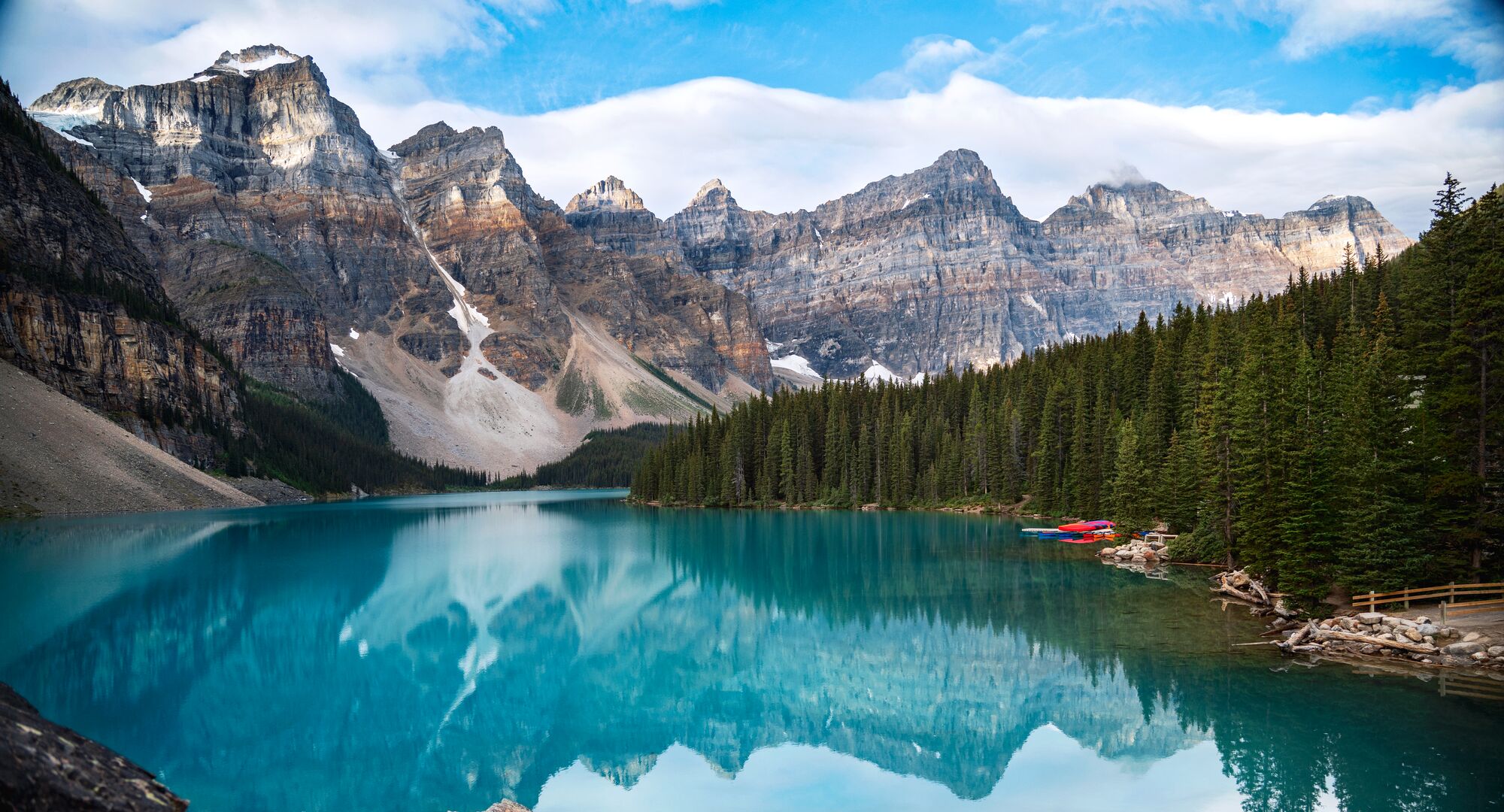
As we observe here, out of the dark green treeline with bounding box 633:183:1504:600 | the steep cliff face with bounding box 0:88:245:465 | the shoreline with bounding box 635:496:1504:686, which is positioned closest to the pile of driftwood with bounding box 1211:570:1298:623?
the shoreline with bounding box 635:496:1504:686

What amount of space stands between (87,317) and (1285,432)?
119 meters

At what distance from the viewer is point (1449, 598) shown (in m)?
24.2

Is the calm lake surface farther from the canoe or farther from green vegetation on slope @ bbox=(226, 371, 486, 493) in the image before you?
green vegetation on slope @ bbox=(226, 371, 486, 493)

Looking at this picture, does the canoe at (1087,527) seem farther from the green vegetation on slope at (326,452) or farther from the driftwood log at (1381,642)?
the green vegetation on slope at (326,452)

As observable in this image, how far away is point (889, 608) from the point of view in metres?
31.7

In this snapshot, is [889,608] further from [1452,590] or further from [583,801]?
[583,801]

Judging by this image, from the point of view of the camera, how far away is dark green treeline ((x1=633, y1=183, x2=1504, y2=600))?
25.1m

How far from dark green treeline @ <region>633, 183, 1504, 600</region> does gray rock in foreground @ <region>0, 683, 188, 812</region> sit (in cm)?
2902

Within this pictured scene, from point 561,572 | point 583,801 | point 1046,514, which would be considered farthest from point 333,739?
point 1046,514

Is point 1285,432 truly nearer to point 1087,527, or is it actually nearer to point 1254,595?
point 1254,595

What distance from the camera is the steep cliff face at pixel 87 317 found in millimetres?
92875

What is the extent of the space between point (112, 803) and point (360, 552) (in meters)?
48.1

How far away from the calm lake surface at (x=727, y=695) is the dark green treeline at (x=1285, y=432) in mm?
4340

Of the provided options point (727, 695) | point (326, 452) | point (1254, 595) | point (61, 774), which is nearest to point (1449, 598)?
point (1254, 595)
